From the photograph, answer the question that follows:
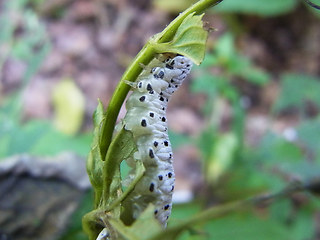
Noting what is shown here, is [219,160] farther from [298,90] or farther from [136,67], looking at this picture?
[136,67]

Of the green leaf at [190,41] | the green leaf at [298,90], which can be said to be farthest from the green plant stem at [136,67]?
the green leaf at [298,90]

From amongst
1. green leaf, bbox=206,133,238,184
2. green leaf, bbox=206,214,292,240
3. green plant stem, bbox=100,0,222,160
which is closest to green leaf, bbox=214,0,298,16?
green leaf, bbox=206,133,238,184

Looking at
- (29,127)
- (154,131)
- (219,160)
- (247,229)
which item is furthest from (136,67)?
(219,160)

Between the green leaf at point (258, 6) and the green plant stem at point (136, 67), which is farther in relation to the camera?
the green leaf at point (258, 6)

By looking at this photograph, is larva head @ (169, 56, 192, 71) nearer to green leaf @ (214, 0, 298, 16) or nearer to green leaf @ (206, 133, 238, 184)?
green leaf @ (206, 133, 238, 184)

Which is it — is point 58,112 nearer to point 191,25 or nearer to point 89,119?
point 89,119

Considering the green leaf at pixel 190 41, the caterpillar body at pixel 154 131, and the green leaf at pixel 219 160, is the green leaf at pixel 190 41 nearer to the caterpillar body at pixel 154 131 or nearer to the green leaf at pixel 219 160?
the caterpillar body at pixel 154 131
